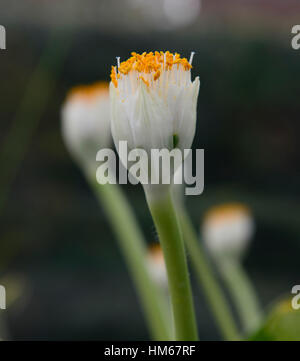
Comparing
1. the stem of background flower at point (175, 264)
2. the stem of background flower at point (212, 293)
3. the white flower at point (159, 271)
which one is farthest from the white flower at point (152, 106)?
the white flower at point (159, 271)

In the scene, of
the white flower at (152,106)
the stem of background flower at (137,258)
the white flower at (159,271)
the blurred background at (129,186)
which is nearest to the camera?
the white flower at (152,106)

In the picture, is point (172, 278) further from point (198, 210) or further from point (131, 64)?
point (198, 210)

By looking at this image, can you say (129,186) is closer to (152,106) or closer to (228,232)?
(228,232)

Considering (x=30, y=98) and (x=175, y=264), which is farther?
(x=30, y=98)

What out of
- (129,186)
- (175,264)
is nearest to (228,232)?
(175,264)

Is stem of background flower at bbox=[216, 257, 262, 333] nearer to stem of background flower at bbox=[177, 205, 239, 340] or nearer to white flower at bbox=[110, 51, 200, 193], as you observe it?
stem of background flower at bbox=[177, 205, 239, 340]

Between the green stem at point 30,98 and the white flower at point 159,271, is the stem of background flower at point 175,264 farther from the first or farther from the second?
the green stem at point 30,98

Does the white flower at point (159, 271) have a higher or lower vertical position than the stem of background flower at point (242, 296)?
higher
